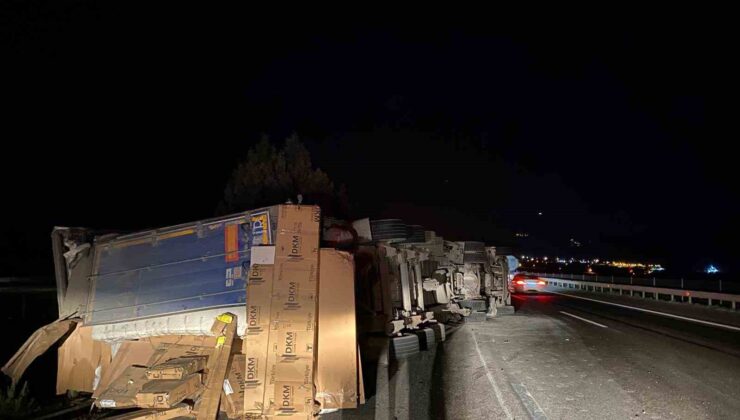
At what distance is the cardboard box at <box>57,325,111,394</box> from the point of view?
740 cm

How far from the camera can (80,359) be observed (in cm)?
747

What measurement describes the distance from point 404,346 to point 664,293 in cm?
2142

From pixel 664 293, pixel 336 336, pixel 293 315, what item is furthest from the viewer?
pixel 664 293

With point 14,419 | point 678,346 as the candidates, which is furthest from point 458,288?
point 14,419

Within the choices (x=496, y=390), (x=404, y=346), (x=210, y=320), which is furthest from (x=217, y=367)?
(x=404, y=346)

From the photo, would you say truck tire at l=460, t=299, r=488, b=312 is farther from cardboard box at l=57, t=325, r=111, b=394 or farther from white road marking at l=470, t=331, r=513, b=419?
cardboard box at l=57, t=325, r=111, b=394

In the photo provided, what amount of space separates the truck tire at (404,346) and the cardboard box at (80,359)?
5.44m

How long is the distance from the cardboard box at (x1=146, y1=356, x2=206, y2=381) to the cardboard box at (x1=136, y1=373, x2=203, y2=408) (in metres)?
0.06

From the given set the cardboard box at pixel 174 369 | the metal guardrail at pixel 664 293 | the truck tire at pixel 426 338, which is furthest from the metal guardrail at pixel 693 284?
the cardboard box at pixel 174 369

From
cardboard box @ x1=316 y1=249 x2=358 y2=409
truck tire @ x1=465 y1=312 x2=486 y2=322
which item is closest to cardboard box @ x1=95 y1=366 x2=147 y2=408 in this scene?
cardboard box @ x1=316 y1=249 x2=358 y2=409

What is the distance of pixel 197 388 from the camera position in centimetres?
627

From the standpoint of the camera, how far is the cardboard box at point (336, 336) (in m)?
6.16

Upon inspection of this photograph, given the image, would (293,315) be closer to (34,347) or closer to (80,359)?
(80,359)

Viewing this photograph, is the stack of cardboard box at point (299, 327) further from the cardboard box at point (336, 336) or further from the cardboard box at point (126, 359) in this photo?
the cardboard box at point (126, 359)
